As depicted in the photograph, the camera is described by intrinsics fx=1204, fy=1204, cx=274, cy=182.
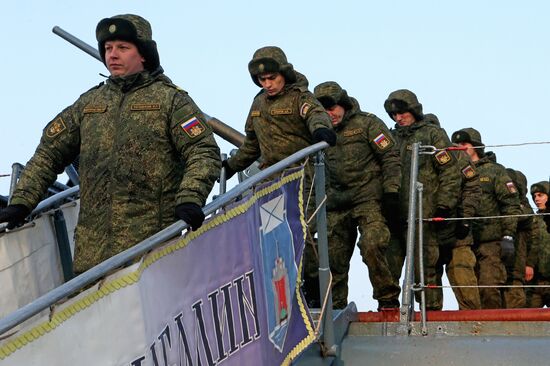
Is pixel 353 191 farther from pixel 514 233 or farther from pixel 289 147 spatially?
pixel 514 233

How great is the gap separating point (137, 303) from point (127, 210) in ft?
4.44

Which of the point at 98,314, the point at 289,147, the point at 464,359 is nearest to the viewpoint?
the point at 98,314

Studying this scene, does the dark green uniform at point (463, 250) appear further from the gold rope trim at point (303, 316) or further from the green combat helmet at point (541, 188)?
the gold rope trim at point (303, 316)

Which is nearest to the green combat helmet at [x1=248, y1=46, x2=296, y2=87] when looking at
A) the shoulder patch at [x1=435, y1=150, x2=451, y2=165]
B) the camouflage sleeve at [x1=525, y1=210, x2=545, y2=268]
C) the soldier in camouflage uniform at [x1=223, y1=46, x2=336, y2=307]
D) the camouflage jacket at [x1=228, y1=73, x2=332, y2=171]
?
the soldier in camouflage uniform at [x1=223, y1=46, x2=336, y2=307]

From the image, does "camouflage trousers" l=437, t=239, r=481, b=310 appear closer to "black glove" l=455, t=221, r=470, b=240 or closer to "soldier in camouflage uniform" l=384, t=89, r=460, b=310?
"black glove" l=455, t=221, r=470, b=240

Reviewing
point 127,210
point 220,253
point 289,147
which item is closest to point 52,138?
point 127,210

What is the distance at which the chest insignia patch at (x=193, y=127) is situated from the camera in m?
5.53

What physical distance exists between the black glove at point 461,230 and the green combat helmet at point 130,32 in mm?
5556

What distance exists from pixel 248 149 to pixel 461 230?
281 centimetres

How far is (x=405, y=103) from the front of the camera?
409 inches

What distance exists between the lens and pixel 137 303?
14.0 ft

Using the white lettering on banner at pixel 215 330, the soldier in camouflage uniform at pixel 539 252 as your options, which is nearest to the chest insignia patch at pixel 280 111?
the white lettering on banner at pixel 215 330

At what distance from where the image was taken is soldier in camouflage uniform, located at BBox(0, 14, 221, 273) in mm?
5574

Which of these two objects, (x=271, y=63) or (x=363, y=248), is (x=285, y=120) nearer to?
(x=271, y=63)
